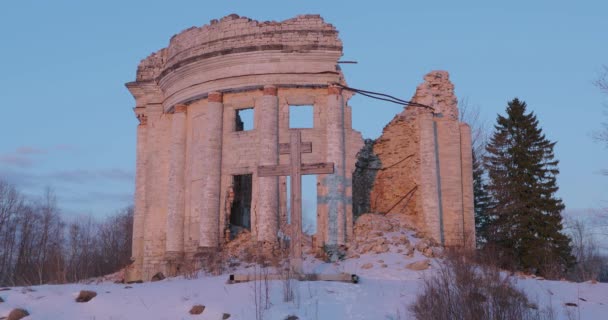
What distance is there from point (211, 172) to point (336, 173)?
11.7ft

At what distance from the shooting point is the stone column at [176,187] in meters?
18.5

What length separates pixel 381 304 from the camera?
9.28 meters

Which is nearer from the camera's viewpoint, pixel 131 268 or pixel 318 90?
pixel 318 90

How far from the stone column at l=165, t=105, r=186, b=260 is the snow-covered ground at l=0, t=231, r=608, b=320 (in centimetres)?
756

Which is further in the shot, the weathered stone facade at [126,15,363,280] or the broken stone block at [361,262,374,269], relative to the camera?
the weathered stone facade at [126,15,363,280]

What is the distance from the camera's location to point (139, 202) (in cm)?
2089

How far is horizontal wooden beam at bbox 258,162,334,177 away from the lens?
11477mm

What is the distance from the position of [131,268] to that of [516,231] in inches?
514

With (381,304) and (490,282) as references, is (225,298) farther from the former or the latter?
(490,282)

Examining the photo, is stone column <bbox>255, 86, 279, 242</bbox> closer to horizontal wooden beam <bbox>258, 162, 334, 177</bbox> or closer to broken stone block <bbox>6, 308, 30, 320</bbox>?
horizontal wooden beam <bbox>258, 162, 334, 177</bbox>

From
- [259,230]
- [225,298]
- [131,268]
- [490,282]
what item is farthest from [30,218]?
[490,282]

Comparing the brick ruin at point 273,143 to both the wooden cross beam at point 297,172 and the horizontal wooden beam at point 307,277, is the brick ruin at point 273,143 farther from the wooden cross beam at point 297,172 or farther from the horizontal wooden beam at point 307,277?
the horizontal wooden beam at point 307,277

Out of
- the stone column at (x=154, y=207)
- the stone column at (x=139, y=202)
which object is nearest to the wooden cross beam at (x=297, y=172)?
the stone column at (x=154, y=207)

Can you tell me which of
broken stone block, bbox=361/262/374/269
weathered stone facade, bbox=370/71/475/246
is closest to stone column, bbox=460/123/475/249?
weathered stone facade, bbox=370/71/475/246
